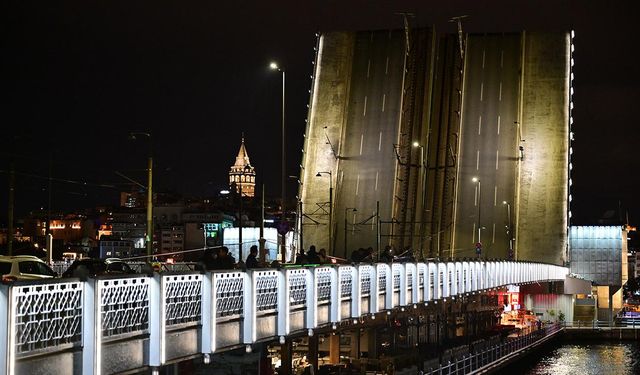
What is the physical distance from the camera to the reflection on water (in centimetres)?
4438

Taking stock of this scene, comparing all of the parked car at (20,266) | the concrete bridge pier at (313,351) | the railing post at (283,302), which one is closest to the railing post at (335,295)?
the railing post at (283,302)

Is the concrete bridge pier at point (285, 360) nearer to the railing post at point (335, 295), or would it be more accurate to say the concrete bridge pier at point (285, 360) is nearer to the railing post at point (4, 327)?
the railing post at point (335, 295)

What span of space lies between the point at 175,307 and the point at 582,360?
3998 centimetres

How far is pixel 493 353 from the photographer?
1660 inches

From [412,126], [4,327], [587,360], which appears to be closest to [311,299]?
[4,327]

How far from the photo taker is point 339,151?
51.7 meters

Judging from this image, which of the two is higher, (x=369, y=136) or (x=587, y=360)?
(x=369, y=136)

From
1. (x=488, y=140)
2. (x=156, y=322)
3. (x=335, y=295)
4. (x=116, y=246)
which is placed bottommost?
(x=116, y=246)

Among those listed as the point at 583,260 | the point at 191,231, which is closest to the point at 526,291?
the point at 583,260

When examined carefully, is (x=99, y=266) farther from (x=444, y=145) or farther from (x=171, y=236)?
(x=171, y=236)

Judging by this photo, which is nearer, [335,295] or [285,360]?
[335,295]

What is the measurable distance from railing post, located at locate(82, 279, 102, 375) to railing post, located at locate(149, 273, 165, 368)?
1286 millimetres

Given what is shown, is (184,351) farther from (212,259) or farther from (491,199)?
(491,199)

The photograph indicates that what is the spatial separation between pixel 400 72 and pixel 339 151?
185 inches
